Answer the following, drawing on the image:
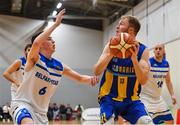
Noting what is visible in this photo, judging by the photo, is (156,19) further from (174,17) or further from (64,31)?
(64,31)

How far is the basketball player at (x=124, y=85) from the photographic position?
4859mm

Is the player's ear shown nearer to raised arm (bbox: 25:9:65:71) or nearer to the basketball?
the basketball

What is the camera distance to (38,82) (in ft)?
16.6

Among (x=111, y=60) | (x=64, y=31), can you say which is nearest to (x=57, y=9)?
(x=64, y=31)

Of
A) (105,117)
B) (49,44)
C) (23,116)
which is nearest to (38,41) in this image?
(49,44)

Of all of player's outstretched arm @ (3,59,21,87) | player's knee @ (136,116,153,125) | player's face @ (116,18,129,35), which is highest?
player's face @ (116,18,129,35)

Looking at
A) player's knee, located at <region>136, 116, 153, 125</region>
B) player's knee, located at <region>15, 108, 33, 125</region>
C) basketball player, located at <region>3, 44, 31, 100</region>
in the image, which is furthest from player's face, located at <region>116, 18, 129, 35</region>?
basketball player, located at <region>3, 44, 31, 100</region>

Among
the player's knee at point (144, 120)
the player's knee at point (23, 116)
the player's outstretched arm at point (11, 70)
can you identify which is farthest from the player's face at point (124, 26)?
the player's outstretched arm at point (11, 70)

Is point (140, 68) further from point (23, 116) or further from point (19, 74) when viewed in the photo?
point (19, 74)

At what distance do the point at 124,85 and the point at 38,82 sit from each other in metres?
1.08

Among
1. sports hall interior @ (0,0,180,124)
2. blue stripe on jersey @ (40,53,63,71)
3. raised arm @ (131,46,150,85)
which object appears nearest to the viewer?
raised arm @ (131,46,150,85)

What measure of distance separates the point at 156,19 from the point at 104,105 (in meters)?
13.0

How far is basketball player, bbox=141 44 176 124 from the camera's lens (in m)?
7.99

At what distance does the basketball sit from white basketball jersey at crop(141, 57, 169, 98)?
351cm
